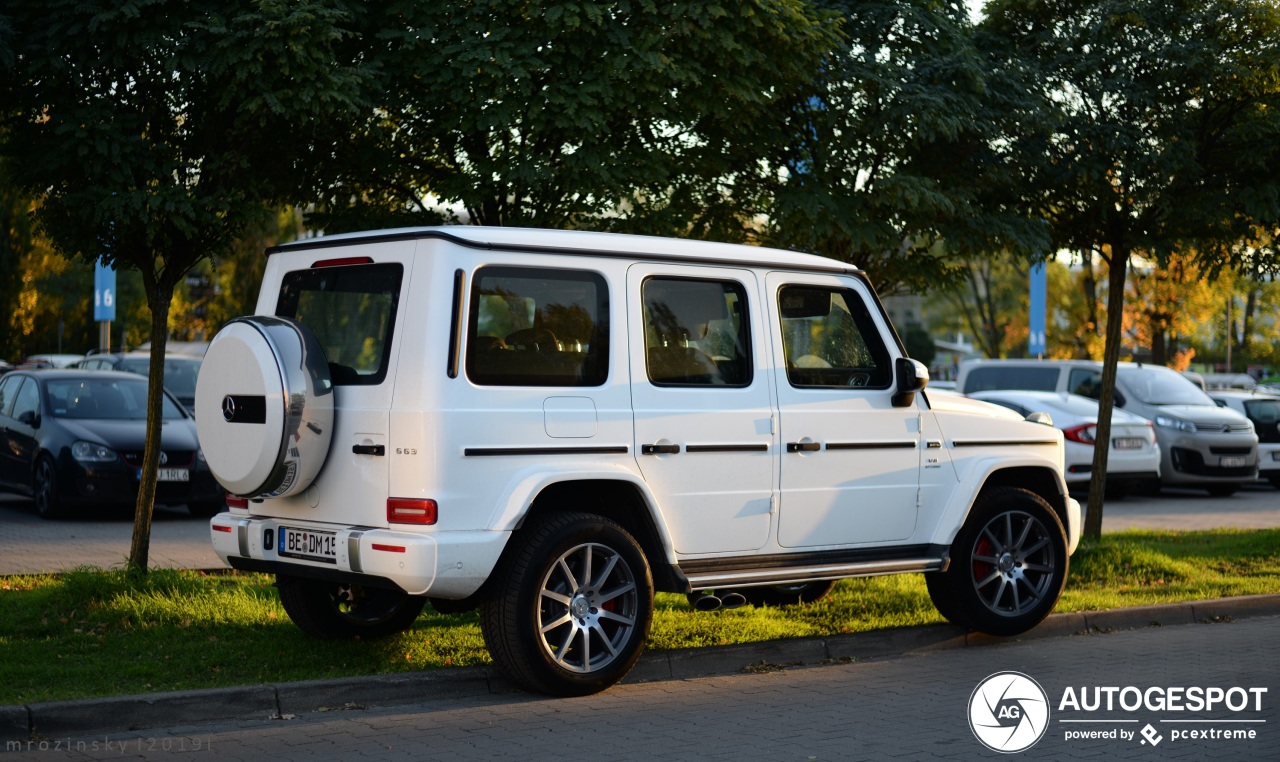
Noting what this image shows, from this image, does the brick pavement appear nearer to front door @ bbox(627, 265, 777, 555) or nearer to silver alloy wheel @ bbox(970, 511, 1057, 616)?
silver alloy wheel @ bbox(970, 511, 1057, 616)

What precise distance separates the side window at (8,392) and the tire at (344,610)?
32.0 ft

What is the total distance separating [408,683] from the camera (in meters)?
6.88

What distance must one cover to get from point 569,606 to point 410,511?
954 millimetres

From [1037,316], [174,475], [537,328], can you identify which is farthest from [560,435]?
[1037,316]

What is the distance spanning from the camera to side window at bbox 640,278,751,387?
24.1 ft

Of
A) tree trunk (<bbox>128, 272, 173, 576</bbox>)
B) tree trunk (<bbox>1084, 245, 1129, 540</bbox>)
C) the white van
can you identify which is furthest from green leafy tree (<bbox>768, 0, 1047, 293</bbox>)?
the white van

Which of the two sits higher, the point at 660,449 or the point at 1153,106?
the point at 1153,106

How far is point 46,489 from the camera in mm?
14898

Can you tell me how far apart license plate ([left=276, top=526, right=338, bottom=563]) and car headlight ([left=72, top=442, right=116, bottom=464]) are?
8.54 m

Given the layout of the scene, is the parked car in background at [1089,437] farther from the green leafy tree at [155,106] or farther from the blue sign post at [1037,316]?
the blue sign post at [1037,316]

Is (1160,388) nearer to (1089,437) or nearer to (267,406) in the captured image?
(1089,437)

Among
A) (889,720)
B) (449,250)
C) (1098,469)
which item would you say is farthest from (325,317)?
(1098,469)

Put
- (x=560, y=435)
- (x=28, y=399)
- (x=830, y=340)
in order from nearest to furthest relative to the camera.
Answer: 1. (x=560, y=435)
2. (x=830, y=340)
3. (x=28, y=399)

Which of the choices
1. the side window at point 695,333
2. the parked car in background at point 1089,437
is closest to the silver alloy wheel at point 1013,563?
the side window at point 695,333
